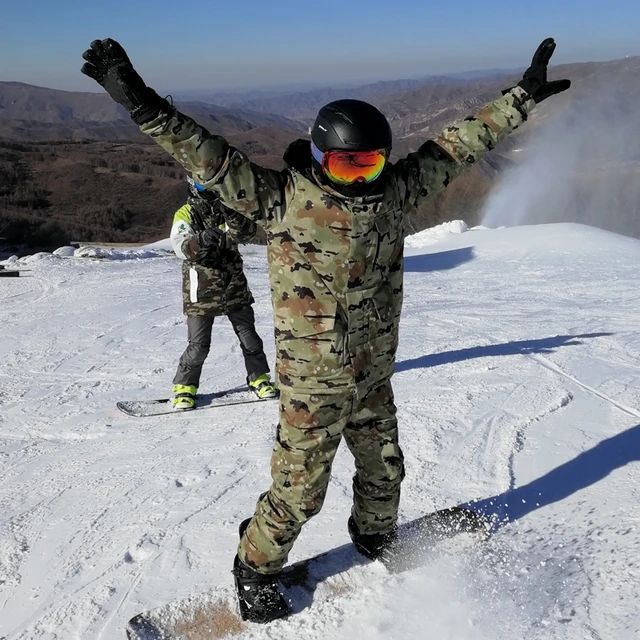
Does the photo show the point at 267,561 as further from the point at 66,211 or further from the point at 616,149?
the point at 616,149

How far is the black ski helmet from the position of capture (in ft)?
6.68

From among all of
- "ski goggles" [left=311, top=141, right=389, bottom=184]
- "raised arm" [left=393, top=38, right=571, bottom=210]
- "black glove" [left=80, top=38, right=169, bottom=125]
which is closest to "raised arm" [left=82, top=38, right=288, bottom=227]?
"black glove" [left=80, top=38, right=169, bottom=125]

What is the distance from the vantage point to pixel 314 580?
8.59ft

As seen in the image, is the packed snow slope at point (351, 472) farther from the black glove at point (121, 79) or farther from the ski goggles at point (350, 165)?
the black glove at point (121, 79)

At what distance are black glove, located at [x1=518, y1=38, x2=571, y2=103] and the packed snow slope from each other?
6.12 feet

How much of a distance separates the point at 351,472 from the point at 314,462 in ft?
4.91

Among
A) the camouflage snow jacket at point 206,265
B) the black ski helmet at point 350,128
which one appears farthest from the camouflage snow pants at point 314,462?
the camouflage snow jacket at point 206,265

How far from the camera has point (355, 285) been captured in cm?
216

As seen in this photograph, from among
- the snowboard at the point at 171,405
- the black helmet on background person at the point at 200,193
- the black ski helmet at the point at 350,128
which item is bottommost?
the snowboard at the point at 171,405

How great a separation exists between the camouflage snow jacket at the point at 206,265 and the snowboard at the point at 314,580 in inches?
84.7

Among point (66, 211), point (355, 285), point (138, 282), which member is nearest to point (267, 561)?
point (355, 285)

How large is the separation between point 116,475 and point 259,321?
13.2ft

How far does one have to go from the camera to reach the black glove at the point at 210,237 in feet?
13.1

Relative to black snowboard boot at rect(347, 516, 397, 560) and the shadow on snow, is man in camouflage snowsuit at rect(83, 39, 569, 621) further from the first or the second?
the shadow on snow
